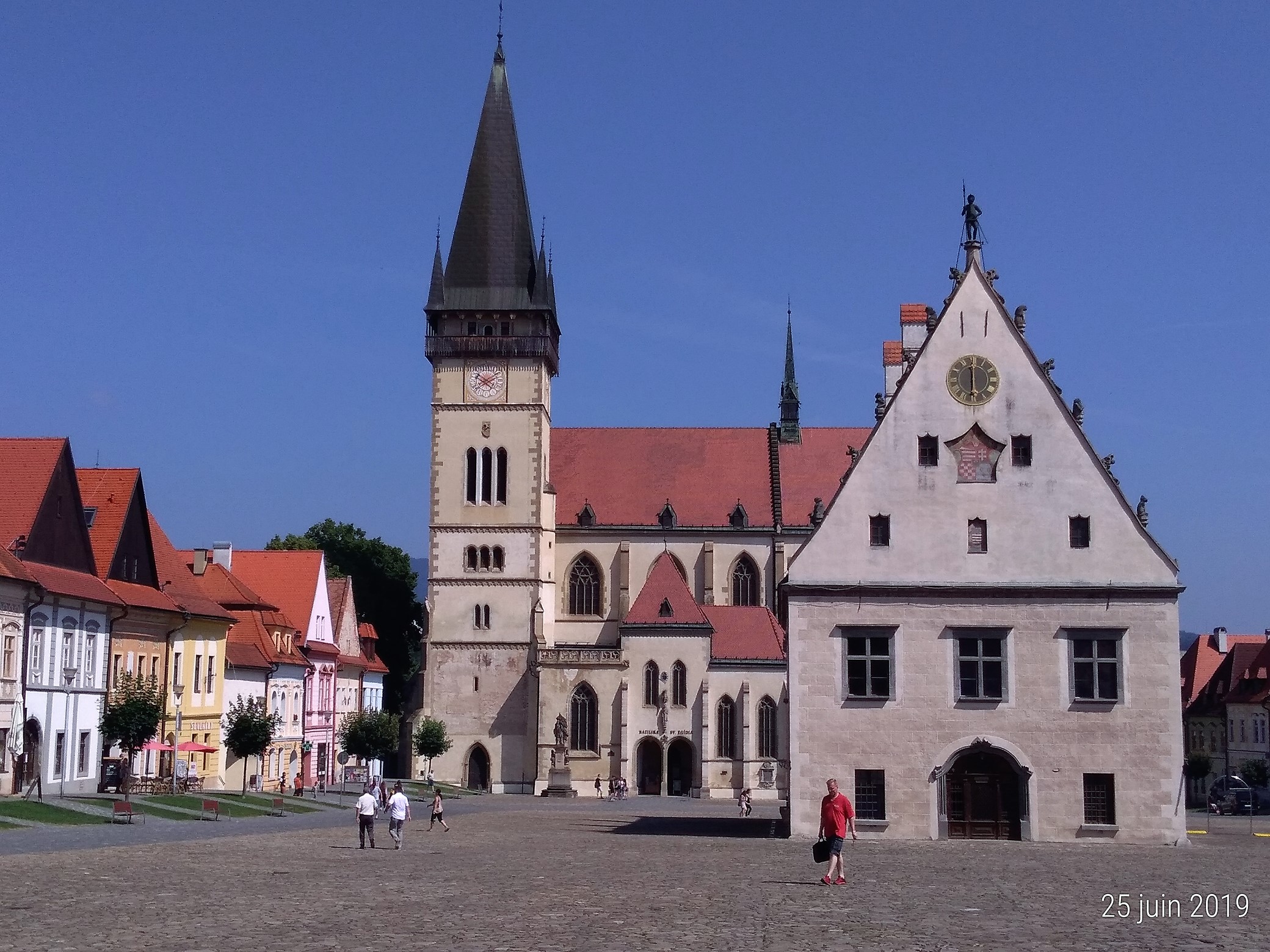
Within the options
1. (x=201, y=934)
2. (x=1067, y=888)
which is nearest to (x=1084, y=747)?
(x=1067, y=888)

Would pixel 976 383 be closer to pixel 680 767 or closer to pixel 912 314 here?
pixel 912 314

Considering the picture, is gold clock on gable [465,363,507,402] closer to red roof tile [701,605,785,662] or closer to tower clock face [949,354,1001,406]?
red roof tile [701,605,785,662]

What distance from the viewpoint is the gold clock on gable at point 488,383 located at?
81.4 m

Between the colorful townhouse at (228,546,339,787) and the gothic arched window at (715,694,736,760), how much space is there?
758 inches

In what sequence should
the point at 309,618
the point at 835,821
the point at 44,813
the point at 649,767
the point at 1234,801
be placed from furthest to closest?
1. the point at 649,767
2. the point at 1234,801
3. the point at 309,618
4. the point at 44,813
5. the point at 835,821

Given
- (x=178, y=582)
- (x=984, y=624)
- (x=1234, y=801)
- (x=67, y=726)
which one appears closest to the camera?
(x=984, y=624)

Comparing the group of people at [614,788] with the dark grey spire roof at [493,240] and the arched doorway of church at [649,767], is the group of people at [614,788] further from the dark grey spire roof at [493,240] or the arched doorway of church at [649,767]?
the dark grey spire roof at [493,240]

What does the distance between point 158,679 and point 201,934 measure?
129 ft

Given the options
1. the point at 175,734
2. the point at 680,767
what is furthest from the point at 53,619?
the point at 680,767

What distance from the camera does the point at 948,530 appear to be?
3869 centimetres

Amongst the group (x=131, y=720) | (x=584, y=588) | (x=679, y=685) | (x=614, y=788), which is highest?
(x=584, y=588)

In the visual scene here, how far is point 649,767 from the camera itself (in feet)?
254

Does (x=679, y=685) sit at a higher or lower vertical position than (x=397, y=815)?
higher

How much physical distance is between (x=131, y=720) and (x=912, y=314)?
Result: 2720 centimetres
